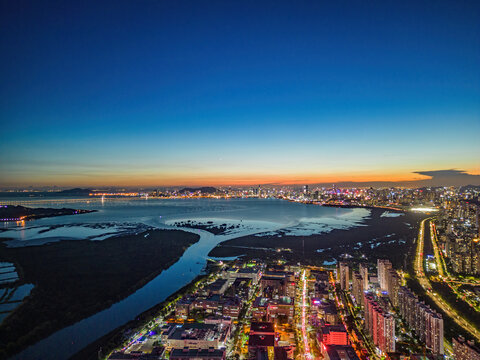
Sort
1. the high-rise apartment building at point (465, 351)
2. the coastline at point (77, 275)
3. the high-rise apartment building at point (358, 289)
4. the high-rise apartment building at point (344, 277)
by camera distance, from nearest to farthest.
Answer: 1. the high-rise apartment building at point (465, 351)
2. the coastline at point (77, 275)
3. the high-rise apartment building at point (358, 289)
4. the high-rise apartment building at point (344, 277)

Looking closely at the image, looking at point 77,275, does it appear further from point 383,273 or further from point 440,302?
point 440,302

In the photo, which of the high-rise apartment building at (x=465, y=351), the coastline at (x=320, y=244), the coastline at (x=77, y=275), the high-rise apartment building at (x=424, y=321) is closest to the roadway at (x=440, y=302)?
the coastline at (x=320, y=244)

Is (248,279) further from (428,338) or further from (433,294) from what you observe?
(433,294)

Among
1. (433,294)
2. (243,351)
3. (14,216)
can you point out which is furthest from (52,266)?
(14,216)

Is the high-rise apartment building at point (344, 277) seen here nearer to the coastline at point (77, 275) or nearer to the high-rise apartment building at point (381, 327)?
the high-rise apartment building at point (381, 327)

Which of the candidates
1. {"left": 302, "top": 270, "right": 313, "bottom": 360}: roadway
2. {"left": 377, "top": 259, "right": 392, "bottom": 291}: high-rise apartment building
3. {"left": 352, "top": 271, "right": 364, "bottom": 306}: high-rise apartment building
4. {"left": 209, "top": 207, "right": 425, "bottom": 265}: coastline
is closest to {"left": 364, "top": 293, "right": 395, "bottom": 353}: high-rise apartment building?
{"left": 352, "top": 271, "right": 364, "bottom": 306}: high-rise apartment building

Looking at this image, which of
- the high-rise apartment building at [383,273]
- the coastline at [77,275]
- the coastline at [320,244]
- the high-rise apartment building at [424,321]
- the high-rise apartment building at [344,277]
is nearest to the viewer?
the high-rise apartment building at [424,321]

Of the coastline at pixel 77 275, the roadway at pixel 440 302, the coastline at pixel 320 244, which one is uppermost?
the coastline at pixel 77 275

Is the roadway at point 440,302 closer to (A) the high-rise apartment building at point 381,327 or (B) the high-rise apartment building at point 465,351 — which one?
(B) the high-rise apartment building at point 465,351

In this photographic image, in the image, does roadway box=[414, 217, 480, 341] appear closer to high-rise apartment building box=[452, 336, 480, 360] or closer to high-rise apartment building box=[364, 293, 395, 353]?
high-rise apartment building box=[452, 336, 480, 360]

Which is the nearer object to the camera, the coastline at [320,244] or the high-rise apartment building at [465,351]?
the high-rise apartment building at [465,351]

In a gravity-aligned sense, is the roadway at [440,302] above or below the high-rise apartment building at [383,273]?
below
